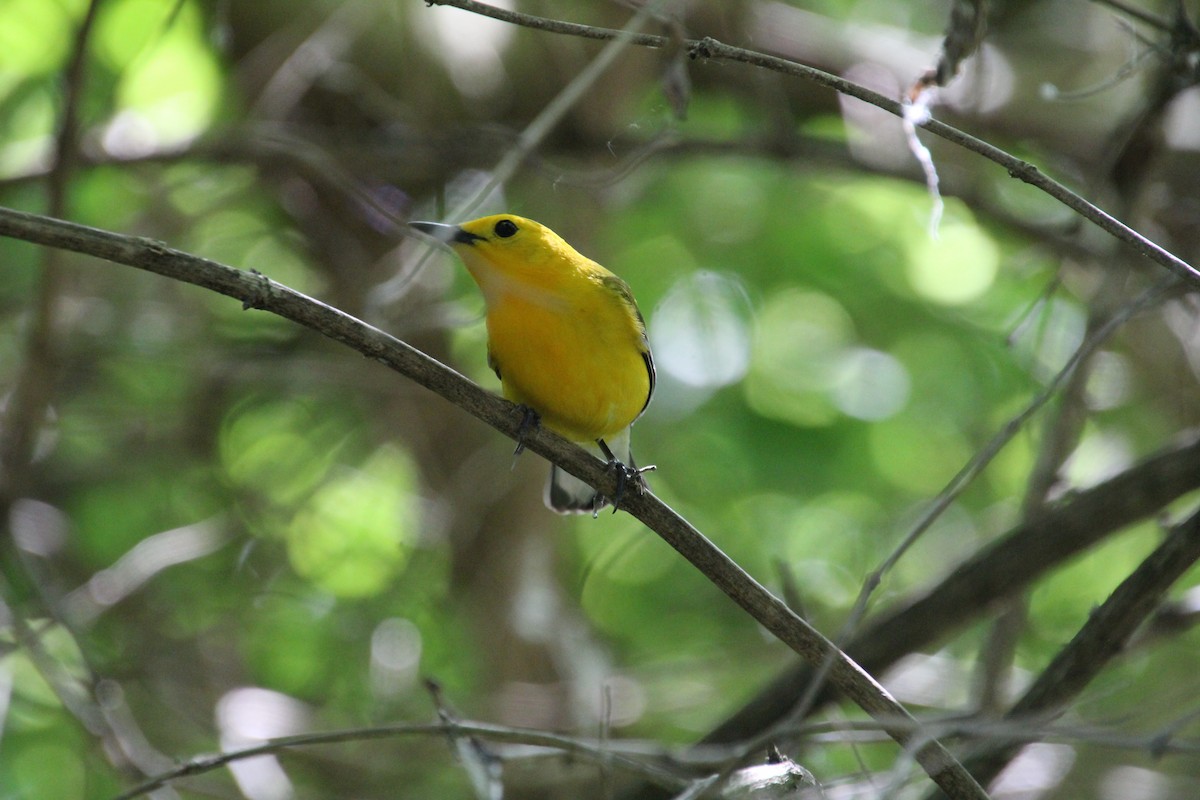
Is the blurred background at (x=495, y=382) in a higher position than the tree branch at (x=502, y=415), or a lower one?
higher

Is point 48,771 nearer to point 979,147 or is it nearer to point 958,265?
point 979,147

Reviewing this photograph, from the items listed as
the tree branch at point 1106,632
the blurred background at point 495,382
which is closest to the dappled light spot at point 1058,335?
the blurred background at point 495,382

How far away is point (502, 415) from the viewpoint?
254 cm

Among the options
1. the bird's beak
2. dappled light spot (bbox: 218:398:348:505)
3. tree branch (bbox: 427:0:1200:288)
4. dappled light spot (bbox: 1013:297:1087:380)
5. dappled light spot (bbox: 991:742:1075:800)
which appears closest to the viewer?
tree branch (bbox: 427:0:1200:288)

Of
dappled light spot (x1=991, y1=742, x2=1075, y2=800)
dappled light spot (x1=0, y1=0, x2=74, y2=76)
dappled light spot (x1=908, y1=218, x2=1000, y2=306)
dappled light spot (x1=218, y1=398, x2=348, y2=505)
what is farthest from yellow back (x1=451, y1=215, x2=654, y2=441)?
dappled light spot (x1=908, y1=218, x2=1000, y2=306)

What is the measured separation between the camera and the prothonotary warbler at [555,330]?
3898mm

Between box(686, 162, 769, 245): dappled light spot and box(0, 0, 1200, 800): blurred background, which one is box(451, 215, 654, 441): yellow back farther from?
box(686, 162, 769, 245): dappled light spot

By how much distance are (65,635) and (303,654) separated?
130 centimetres

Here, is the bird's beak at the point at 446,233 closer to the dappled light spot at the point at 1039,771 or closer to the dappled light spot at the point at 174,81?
the dappled light spot at the point at 174,81

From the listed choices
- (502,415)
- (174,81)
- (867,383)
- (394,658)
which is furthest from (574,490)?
(174,81)

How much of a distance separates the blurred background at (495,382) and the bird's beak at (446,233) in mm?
601

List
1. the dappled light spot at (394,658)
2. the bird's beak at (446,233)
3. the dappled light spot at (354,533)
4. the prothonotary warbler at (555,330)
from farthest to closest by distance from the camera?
the dappled light spot at (354,533) → the dappled light spot at (394,658) → the prothonotary warbler at (555,330) → the bird's beak at (446,233)

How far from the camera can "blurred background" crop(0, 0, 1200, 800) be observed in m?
5.20

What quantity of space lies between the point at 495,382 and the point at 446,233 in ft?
9.24
